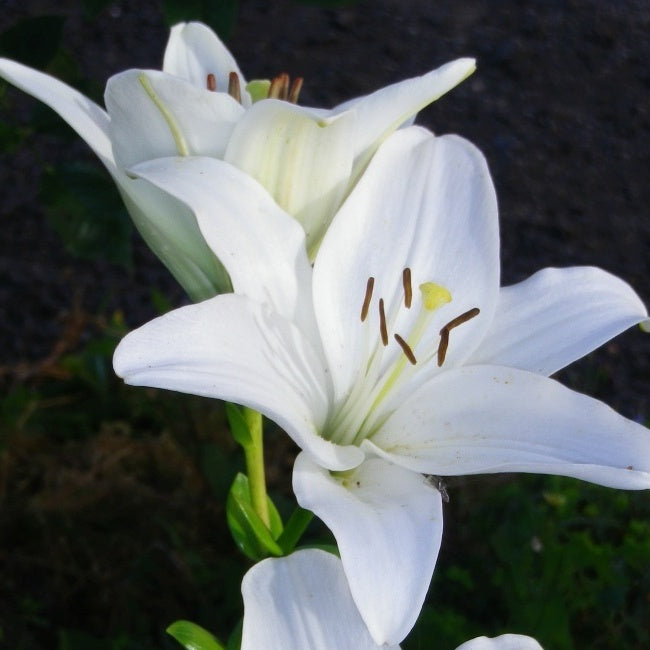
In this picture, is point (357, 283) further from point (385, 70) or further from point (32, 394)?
point (385, 70)

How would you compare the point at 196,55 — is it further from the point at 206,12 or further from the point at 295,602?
the point at 295,602

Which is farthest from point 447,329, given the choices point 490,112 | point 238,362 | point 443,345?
point 490,112

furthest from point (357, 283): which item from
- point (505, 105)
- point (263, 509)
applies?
point (505, 105)

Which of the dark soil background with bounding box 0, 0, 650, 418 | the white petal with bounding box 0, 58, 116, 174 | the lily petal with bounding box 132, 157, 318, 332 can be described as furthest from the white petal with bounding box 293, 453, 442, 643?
the dark soil background with bounding box 0, 0, 650, 418

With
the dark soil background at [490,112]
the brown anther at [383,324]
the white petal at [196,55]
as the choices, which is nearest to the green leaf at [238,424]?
the brown anther at [383,324]

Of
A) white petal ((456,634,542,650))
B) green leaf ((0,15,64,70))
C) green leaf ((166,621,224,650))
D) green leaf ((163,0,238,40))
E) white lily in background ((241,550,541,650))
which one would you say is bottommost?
green leaf ((166,621,224,650))

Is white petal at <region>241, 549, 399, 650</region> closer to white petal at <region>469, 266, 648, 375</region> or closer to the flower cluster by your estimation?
the flower cluster
